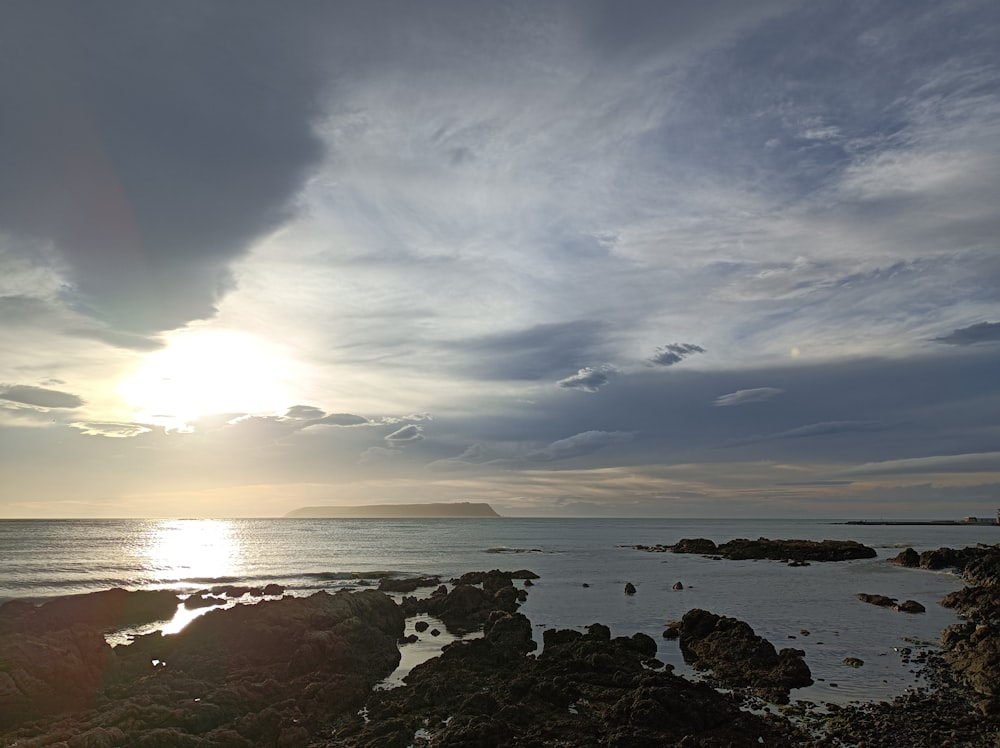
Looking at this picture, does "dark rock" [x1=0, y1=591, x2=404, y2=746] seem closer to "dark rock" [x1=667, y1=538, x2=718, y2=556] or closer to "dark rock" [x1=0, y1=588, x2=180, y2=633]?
"dark rock" [x1=0, y1=588, x2=180, y2=633]

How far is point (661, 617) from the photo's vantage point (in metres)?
39.6

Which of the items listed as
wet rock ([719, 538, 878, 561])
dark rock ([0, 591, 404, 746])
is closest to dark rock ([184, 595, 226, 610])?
dark rock ([0, 591, 404, 746])

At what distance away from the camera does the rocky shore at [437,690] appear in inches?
716

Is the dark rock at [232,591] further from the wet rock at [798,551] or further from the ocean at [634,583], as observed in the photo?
the wet rock at [798,551]

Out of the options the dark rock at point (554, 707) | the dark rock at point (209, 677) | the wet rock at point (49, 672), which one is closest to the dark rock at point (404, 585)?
the dark rock at point (209, 677)

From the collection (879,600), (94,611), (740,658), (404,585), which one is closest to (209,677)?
(94,611)

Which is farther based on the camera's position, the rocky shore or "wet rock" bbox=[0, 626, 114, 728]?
"wet rock" bbox=[0, 626, 114, 728]

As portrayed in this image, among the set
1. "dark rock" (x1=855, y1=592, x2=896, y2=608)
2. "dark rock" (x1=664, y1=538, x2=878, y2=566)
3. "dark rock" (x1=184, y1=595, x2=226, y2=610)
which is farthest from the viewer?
"dark rock" (x1=664, y1=538, x2=878, y2=566)

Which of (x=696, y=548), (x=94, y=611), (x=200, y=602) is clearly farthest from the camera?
(x=696, y=548)

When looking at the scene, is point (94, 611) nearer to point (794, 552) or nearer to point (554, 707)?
point (554, 707)

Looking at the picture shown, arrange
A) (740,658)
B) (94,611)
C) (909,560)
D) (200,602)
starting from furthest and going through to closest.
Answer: (909,560), (200,602), (94,611), (740,658)

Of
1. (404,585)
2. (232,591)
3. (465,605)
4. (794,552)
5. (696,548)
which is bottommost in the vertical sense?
(696,548)

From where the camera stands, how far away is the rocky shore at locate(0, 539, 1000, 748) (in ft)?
59.7

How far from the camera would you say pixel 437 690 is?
22219mm
